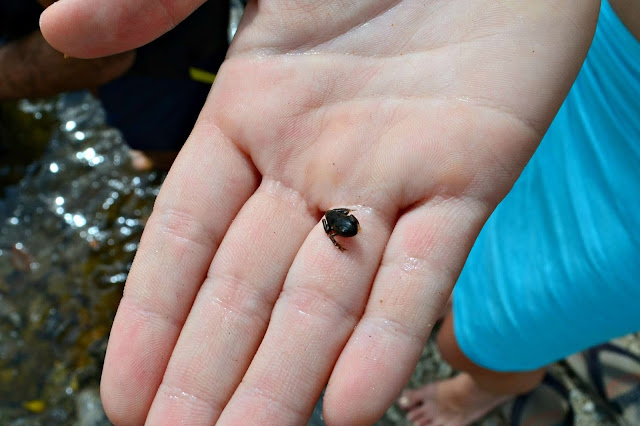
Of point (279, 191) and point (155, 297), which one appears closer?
point (155, 297)

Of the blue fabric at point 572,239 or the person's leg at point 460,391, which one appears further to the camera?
the person's leg at point 460,391

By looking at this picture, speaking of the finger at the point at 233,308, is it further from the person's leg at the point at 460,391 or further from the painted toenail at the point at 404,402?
the painted toenail at the point at 404,402

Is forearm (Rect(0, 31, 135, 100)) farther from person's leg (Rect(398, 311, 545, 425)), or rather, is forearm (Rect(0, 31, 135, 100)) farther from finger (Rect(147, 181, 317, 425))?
person's leg (Rect(398, 311, 545, 425))

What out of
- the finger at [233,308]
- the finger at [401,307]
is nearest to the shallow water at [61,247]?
the finger at [233,308]

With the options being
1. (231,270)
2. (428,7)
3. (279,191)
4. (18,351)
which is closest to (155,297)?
(231,270)

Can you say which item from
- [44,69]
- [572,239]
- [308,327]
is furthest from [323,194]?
[44,69]

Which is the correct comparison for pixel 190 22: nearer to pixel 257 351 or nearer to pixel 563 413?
pixel 257 351

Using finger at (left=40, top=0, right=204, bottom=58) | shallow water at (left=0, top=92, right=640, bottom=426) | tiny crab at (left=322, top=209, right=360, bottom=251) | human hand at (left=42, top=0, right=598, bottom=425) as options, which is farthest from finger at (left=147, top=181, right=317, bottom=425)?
shallow water at (left=0, top=92, right=640, bottom=426)

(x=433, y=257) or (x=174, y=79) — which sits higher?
(x=433, y=257)
